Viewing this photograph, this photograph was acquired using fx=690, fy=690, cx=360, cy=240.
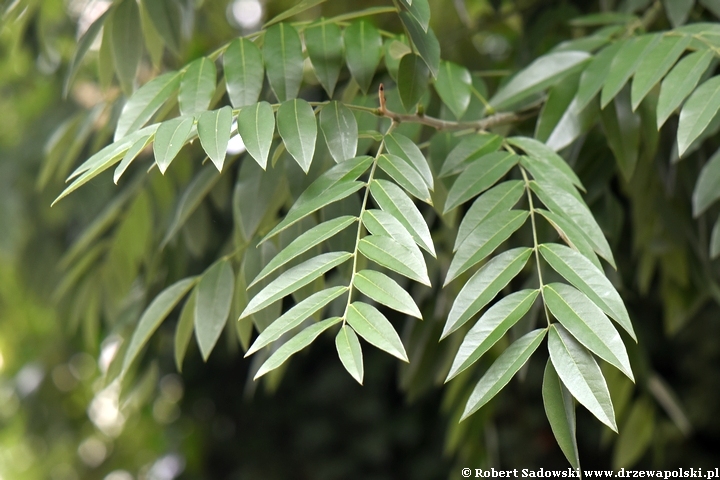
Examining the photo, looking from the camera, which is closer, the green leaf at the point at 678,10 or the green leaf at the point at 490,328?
the green leaf at the point at 490,328

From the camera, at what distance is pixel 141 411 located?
6.46ft

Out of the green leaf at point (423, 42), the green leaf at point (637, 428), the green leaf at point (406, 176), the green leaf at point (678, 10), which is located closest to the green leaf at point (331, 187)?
the green leaf at point (406, 176)

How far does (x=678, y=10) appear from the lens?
30.4 inches

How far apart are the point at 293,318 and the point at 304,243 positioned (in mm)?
57

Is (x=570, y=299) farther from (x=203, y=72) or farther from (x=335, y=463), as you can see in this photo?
(x=335, y=463)

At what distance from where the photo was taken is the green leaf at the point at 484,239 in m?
0.47

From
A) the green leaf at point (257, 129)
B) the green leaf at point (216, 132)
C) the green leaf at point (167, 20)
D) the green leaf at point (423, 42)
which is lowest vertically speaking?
the green leaf at point (423, 42)

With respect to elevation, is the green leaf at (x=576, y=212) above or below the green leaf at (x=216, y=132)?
below

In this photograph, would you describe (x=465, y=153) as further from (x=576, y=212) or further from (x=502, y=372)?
(x=502, y=372)

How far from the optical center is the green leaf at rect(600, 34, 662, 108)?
63 cm

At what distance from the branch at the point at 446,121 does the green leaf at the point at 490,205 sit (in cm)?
12

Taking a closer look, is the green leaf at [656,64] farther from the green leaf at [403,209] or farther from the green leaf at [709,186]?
the green leaf at [403,209]

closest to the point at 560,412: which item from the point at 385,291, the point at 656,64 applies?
the point at 385,291

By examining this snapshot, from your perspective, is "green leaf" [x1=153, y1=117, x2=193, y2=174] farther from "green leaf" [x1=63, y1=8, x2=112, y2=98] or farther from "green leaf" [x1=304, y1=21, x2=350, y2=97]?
"green leaf" [x1=63, y1=8, x2=112, y2=98]
